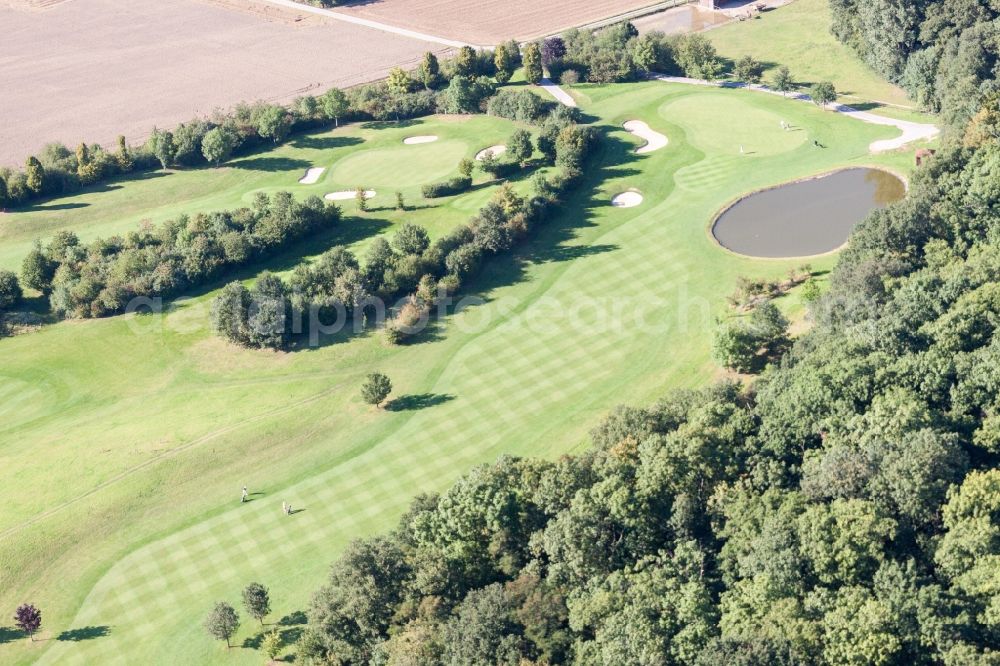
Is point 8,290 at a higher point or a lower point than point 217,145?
Answer: lower

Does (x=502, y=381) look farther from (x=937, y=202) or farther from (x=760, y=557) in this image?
(x=937, y=202)

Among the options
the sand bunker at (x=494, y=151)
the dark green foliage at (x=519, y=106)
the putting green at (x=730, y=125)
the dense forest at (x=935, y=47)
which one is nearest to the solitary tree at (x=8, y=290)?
the sand bunker at (x=494, y=151)

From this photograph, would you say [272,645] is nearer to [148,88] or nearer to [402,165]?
[402,165]

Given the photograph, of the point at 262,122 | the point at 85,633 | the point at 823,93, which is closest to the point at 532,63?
the point at 262,122

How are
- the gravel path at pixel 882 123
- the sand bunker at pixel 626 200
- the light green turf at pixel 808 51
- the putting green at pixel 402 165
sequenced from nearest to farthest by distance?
1. the sand bunker at pixel 626 200
2. the gravel path at pixel 882 123
3. the putting green at pixel 402 165
4. the light green turf at pixel 808 51

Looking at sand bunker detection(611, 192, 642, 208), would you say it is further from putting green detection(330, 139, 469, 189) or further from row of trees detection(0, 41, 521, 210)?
row of trees detection(0, 41, 521, 210)

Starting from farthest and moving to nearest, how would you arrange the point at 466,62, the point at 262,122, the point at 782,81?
the point at 466,62 < the point at 262,122 < the point at 782,81

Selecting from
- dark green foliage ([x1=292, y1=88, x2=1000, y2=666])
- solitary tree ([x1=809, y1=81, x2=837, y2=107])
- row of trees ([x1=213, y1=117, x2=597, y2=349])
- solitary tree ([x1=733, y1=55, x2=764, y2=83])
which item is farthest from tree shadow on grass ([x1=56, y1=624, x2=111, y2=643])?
solitary tree ([x1=733, y1=55, x2=764, y2=83])

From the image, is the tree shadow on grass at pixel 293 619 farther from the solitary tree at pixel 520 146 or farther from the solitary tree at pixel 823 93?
the solitary tree at pixel 823 93
